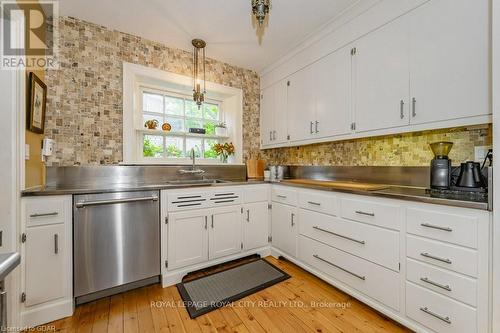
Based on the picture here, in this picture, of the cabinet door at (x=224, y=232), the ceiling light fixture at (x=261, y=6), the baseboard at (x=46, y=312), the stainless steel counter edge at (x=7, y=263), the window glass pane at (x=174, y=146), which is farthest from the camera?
the window glass pane at (x=174, y=146)

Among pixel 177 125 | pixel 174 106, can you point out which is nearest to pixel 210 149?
pixel 177 125

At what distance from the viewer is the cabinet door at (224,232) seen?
2.27 meters

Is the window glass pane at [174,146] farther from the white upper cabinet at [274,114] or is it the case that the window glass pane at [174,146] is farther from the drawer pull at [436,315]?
the drawer pull at [436,315]

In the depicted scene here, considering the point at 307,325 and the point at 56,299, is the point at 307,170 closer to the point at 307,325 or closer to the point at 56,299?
the point at 307,325

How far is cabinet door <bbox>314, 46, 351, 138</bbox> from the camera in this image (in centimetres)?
212

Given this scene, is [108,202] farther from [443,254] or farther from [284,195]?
[443,254]

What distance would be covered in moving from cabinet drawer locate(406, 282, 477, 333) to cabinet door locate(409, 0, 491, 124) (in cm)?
115

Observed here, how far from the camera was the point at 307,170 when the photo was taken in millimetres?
2932

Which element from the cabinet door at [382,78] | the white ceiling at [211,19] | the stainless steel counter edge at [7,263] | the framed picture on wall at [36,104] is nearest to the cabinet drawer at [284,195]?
the cabinet door at [382,78]

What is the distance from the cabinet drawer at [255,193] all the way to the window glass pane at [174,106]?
141 cm

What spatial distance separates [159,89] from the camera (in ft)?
9.07

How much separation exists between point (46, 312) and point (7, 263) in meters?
1.33

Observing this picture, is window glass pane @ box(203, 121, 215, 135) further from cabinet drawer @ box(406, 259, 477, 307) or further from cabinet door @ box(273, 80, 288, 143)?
cabinet drawer @ box(406, 259, 477, 307)

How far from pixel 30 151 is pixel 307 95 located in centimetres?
265
